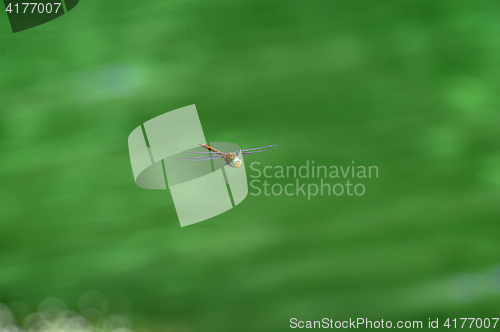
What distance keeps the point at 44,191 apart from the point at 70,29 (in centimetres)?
29

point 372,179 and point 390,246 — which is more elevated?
point 372,179

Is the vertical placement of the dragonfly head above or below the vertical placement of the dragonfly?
below

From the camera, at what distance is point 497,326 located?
74 cm

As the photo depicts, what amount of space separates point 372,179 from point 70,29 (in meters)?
0.60

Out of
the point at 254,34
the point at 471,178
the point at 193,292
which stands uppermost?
the point at 254,34

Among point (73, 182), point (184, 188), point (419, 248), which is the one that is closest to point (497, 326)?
point (419, 248)

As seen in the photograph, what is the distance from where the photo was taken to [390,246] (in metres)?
0.76

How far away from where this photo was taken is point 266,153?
77 centimetres

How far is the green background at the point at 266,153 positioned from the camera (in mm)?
751

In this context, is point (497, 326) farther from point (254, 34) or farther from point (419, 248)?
point (254, 34)

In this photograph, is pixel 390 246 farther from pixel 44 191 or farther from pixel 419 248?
pixel 44 191

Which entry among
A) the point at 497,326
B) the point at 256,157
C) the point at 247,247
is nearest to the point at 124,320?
the point at 247,247

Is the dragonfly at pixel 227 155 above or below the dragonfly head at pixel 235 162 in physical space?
above

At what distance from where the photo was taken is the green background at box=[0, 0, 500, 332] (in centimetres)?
75
